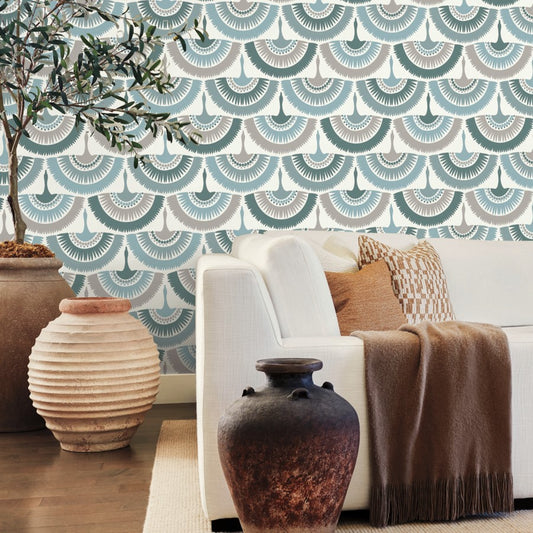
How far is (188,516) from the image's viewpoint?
81.3 inches

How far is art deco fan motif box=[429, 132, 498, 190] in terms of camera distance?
12.5 ft

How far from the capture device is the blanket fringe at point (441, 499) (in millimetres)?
1988

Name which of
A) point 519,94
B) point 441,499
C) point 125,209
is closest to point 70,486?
point 441,499

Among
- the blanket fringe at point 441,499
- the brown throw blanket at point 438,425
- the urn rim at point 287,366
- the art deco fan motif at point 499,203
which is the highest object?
the art deco fan motif at point 499,203

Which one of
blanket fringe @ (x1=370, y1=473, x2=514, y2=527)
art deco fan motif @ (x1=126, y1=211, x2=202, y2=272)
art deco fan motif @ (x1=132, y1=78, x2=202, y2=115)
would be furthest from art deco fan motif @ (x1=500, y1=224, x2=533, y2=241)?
blanket fringe @ (x1=370, y1=473, x2=514, y2=527)

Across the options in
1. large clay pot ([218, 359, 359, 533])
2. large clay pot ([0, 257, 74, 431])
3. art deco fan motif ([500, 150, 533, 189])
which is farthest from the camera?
art deco fan motif ([500, 150, 533, 189])

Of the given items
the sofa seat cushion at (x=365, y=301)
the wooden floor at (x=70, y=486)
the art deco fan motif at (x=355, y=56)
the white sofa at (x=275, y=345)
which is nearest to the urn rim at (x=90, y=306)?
the wooden floor at (x=70, y=486)

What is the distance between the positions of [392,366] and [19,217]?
1911mm

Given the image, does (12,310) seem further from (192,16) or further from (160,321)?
(192,16)

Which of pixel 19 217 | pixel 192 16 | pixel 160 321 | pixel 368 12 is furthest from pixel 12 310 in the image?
pixel 368 12

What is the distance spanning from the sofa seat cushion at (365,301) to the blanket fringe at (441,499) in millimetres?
660

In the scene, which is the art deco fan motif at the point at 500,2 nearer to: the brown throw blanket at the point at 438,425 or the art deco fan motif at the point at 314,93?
the art deco fan motif at the point at 314,93

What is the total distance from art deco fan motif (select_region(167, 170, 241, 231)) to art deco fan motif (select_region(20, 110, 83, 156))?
0.57 m

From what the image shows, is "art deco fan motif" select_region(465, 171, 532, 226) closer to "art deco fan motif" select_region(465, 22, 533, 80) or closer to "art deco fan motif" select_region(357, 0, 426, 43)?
"art deco fan motif" select_region(465, 22, 533, 80)
